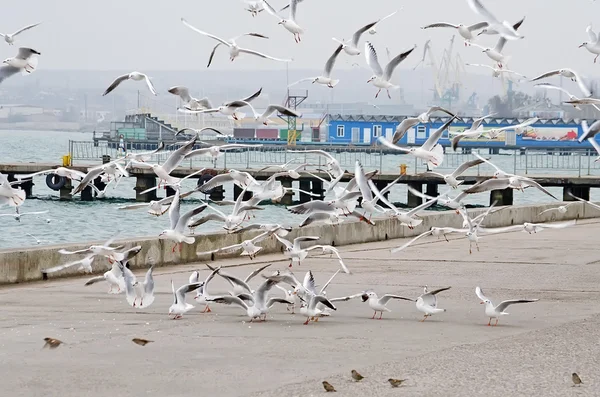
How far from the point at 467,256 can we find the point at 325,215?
14.6 feet

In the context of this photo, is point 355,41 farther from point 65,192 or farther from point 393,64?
point 65,192

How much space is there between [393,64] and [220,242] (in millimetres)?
3732

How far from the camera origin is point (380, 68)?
16562 mm

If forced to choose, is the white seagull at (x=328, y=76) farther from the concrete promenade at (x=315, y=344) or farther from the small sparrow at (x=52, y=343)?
the small sparrow at (x=52, y=343)

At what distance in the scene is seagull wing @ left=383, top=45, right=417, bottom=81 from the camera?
15.6m

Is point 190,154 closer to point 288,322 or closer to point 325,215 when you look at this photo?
point 325,215

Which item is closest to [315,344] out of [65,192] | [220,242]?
[220,242]

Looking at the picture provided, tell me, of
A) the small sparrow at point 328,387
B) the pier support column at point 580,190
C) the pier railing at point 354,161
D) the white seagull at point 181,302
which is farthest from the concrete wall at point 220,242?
the pier support column at point 580,190

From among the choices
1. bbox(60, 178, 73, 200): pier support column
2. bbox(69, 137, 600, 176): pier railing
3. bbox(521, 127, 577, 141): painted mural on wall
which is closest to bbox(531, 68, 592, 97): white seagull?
bbox(69, 137, 600, 176): pier railing

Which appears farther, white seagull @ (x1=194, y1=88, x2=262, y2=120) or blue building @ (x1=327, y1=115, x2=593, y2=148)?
blue building @ (x1=327, y1=115, x2=593, y2=148)

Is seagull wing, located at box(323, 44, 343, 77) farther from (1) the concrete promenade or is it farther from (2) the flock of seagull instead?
(1) the concrete promenade

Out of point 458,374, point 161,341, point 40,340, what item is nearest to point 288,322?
point 161,341

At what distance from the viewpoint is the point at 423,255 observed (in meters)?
18.2

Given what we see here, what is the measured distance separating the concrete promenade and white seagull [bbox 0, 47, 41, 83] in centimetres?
237
